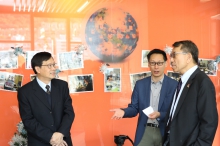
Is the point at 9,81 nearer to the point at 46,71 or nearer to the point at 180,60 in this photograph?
the point at 46,71

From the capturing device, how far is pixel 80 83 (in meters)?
4.77

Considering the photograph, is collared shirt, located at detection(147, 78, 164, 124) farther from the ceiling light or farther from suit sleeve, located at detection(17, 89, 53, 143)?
the ceiling light

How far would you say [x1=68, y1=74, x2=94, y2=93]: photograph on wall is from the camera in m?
4.74

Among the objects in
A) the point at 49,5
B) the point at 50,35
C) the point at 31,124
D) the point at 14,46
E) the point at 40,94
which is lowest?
the point at 31,124

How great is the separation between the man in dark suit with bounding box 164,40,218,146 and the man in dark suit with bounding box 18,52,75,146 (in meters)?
1.08

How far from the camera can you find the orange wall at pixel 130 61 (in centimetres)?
456

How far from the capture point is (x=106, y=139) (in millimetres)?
4898

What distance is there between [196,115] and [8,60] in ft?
8.61

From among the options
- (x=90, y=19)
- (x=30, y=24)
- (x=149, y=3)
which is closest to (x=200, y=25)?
(x=149, y=3)

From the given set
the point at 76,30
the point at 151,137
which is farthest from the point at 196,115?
the point at 76,30

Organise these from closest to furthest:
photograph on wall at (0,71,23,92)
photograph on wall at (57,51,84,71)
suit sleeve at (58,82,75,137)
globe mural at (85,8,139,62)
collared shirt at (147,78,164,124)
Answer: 1. suit sleeve at (58,82,75,137)
2. collared shirt at (147,78,164,124)
3. photograph on wall at (0,71,23,92)
4. photograph on wall at (57,51,84,71)
5. globe mural at (85,8,139,62)

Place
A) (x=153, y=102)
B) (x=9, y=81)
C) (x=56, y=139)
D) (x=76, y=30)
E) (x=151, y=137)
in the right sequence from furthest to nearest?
(x=76, y=30)
(x=9, y=81)
(x=153, y=102)
(x=151, y=137)
(x=56, y=139)

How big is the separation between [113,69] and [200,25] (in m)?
1.47

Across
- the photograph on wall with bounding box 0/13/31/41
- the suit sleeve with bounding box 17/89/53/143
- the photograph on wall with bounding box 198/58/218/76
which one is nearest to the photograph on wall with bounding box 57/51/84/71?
the photograph on wall with bounding box 0/13/31/41
